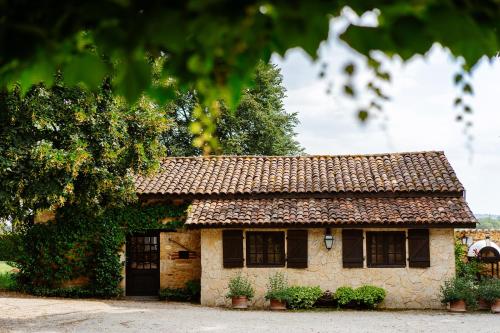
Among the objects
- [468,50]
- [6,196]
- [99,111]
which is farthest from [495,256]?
[468,50]

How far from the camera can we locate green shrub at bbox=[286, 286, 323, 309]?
53.2 ft

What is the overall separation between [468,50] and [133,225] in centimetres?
1756

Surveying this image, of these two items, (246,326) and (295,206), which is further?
(295,206)

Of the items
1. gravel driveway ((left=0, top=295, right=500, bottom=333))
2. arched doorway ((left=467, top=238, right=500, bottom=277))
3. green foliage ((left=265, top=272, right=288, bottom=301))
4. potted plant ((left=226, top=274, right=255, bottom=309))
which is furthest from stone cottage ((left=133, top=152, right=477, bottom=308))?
arched doorway ((left=467, top=238, right=500, bottom=277))

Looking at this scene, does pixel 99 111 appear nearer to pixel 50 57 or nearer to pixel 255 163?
pixel 255 163

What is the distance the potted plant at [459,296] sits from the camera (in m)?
15.7

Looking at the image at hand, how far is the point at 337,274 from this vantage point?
16.8 meters

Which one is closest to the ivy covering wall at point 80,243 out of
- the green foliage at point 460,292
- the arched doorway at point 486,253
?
the green foliage at point 460,292

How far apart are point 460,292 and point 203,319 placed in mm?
6816

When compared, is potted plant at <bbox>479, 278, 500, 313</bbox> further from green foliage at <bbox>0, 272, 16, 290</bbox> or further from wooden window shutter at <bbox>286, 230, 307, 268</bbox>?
green foliage at <bbox>0, 272, 16, 290</bbox>

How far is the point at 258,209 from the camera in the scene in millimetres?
17656

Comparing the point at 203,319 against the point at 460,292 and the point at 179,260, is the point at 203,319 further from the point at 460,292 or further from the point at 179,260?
the point at 460,292

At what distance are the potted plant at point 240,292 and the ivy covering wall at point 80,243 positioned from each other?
2895 mm

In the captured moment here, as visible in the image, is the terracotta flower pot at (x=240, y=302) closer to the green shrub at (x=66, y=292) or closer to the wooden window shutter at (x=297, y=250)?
the wooden window shutter at (x=297, y=250)
